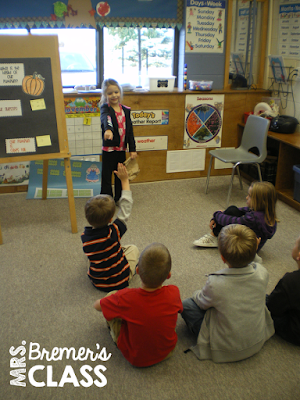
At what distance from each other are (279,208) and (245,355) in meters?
1.99

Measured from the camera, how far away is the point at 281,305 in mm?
1715

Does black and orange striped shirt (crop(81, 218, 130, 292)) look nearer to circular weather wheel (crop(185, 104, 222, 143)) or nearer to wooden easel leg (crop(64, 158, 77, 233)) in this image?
wooden easel leg (crop(64, 158, 77, 233))

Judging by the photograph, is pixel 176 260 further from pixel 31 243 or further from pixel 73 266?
pixel 31 243

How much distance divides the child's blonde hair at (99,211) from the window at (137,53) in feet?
7.64

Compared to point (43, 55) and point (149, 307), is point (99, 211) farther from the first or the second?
→ point (43, 55)

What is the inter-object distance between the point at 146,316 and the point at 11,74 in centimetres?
194

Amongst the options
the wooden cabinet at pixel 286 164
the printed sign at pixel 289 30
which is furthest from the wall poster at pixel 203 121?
the printed sign at pixel 289 30

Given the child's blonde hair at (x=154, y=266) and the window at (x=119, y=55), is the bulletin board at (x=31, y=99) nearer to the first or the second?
the window at (x=119, y=55)

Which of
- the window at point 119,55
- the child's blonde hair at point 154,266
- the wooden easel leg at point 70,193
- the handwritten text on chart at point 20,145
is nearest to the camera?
the child's blonde hair at point 154,266

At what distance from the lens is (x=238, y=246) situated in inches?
61.8

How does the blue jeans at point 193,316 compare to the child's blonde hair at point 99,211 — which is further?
the child's blonde hair at point 99,211

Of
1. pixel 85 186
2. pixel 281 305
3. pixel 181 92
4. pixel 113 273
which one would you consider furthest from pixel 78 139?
pixel 281 305

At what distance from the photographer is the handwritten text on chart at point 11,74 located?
8.32ft

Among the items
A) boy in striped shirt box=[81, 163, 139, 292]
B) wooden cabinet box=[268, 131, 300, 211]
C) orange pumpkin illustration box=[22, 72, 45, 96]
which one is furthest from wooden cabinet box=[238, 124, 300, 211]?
orange pumpkin illustration box=[22, 72, 45, 96]
